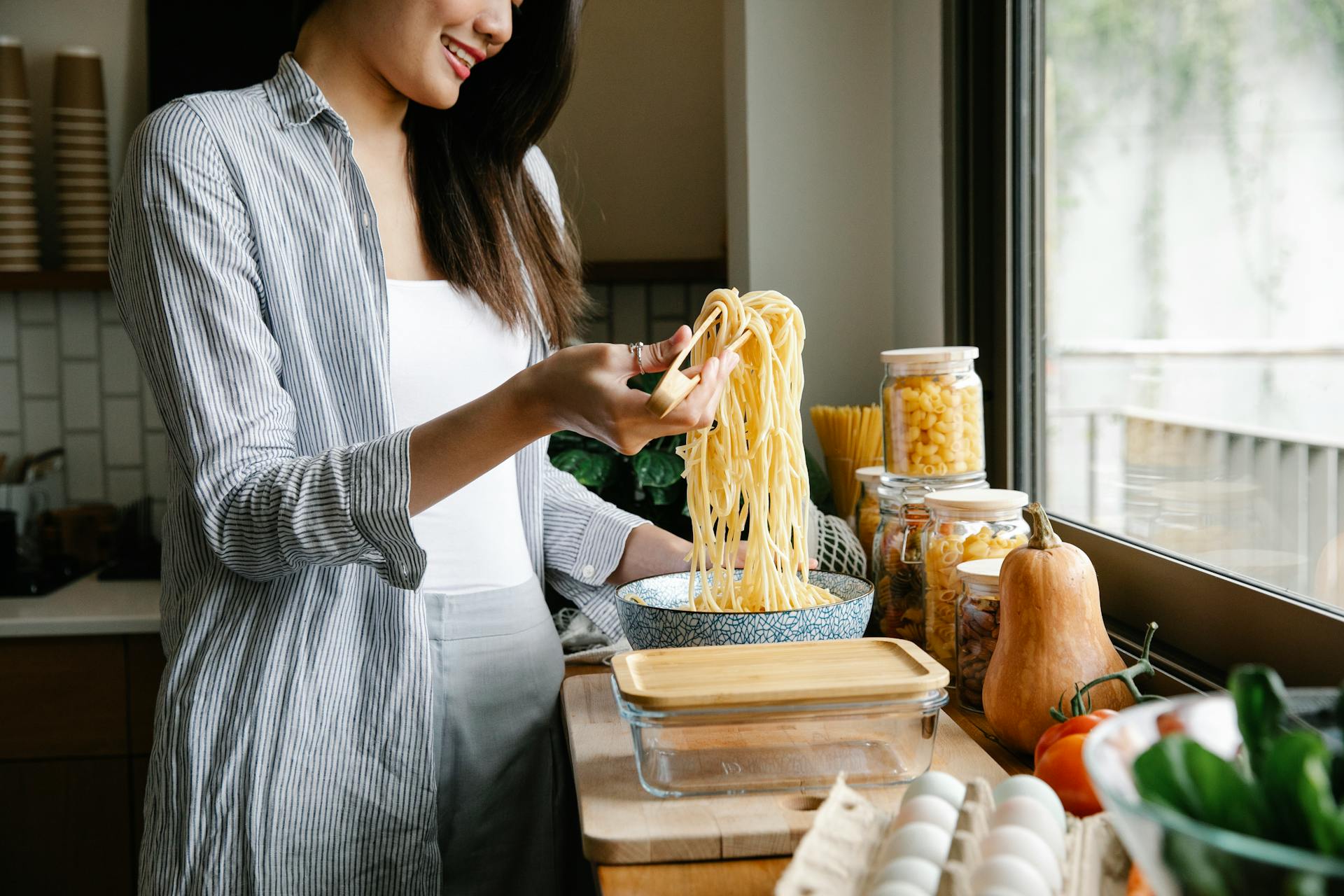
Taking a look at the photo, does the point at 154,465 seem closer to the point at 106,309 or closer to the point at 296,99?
the point at 106,309

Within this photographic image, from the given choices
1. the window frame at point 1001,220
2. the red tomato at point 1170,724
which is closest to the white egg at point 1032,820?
the red tomato at point 1170,724

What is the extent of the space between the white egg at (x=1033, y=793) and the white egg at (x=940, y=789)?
2cm

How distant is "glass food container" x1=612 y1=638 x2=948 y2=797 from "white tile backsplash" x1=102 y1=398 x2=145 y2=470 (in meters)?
2.32

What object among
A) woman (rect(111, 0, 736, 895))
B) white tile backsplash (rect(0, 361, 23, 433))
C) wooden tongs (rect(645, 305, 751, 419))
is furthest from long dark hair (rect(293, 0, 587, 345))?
white tile backsplash (rect(0, 361, 23, 433))

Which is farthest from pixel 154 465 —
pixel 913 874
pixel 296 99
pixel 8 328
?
pixel 913 874

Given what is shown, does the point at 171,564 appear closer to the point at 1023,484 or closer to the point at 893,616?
the point at 893,616

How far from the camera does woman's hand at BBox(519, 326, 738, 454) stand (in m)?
0.95

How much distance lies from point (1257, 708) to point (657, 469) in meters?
1.47

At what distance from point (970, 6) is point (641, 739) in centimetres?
137

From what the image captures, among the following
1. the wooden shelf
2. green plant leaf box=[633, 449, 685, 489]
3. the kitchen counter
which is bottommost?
the kitchen counter

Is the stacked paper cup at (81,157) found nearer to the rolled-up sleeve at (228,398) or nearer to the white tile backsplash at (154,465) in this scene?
the white tile backsplash at (154,465)

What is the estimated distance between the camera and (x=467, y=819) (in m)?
1.26

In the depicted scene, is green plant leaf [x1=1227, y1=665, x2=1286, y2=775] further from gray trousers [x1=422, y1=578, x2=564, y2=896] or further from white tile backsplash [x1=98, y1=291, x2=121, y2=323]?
white tile backsplash [x1=98, y1=291, x2=121, y2=323]

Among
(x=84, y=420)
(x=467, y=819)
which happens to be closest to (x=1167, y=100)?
(x=467, y=819)
